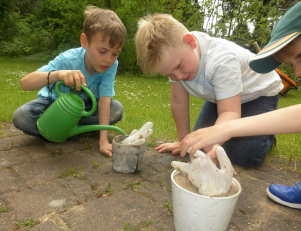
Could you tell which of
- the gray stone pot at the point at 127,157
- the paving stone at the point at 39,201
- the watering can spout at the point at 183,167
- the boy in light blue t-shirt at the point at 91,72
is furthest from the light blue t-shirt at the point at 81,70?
the watering can spout at the point at 183,167

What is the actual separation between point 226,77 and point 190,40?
31cm

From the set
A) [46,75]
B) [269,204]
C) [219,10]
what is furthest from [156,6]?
[269,204]

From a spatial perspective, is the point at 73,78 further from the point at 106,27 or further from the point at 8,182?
the point at 8,182

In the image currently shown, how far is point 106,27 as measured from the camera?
206 cm

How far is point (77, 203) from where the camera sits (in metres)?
1.40

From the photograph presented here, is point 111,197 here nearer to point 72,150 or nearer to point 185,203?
point 185,203

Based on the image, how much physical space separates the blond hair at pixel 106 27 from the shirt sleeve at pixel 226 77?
79 centimetres

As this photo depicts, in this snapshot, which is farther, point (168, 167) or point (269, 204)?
point (168, 167)

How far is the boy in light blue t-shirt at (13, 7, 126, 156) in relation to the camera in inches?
79.0

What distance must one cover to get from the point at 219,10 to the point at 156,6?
2.28 m

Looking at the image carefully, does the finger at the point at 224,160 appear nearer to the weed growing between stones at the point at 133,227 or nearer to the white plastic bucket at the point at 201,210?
the white plastic bucket at the point at 201,210

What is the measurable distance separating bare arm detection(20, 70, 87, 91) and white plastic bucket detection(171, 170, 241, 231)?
982 mm

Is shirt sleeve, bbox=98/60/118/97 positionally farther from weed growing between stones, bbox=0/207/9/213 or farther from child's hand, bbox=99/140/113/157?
weed growing between stones, bbox=0/207/9/213

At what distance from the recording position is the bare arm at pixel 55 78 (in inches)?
69.4
